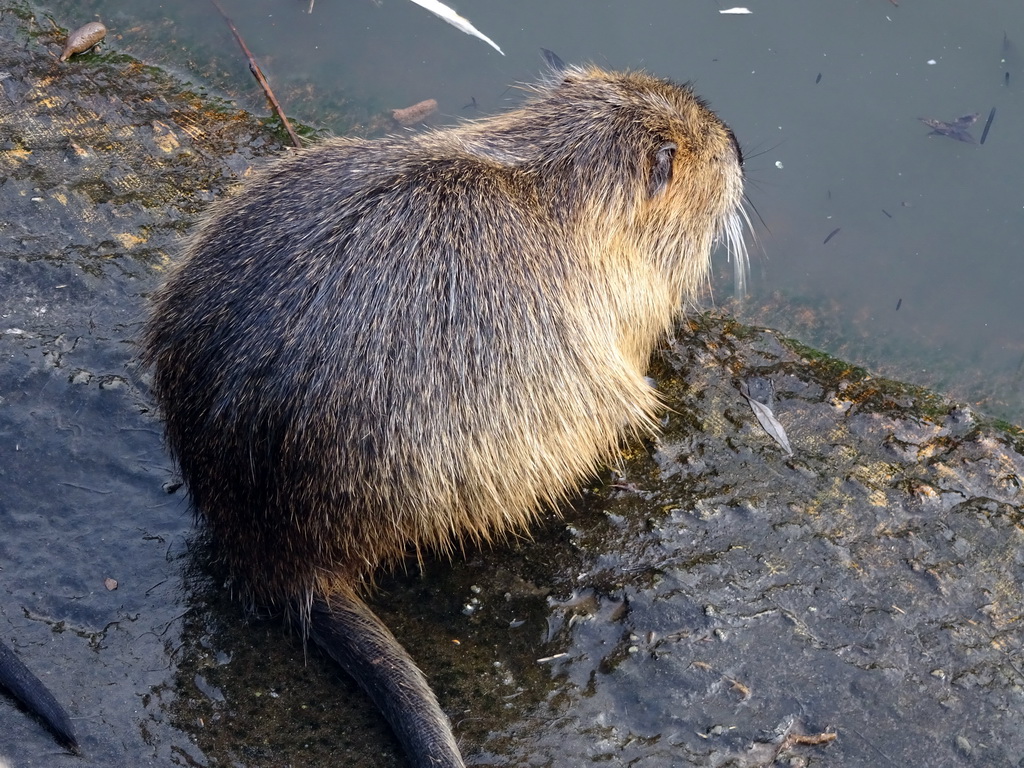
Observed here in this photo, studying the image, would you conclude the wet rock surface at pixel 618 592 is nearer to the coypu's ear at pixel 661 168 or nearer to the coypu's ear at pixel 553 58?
the coypu's ear at pixel 661 168

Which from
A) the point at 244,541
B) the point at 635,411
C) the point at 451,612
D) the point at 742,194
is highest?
the point at 742,194

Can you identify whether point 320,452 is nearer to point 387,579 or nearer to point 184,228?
point 387,579

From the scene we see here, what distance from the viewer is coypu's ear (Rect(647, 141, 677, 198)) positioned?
104 inches

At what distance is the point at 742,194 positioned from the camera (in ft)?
9.67

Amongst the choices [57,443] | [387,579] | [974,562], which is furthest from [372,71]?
[974,562]

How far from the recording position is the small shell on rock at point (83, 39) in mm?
3793

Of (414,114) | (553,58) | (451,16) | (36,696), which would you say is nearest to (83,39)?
(414,114)

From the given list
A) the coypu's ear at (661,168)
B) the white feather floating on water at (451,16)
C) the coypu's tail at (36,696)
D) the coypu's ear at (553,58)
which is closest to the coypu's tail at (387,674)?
the coypu's tail at (36,696)

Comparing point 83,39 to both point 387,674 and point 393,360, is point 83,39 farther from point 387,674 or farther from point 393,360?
point 387,674

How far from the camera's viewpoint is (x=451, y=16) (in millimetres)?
4086

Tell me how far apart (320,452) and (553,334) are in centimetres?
60

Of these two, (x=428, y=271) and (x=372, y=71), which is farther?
(x=372, y=71)

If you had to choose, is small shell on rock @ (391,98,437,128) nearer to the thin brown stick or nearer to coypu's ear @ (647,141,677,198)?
the thin brown stick

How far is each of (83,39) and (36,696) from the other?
106 inches
